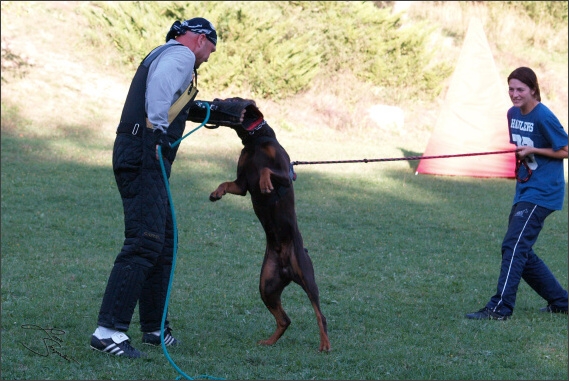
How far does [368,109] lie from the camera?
20453 mm

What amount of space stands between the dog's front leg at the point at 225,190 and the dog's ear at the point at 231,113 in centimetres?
39

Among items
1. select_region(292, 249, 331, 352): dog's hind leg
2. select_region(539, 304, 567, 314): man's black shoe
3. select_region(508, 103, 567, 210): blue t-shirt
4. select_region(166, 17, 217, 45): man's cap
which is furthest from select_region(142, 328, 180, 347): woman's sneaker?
select_region(539, 304, 567, 314): man's black shoe

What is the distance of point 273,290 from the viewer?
17.8 feet

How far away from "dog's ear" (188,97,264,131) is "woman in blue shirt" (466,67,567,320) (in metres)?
2.45

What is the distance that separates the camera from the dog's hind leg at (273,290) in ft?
17.7

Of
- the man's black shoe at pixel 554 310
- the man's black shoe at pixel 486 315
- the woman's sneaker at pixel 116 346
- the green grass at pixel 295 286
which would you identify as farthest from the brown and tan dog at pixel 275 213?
the man's black shoe at pixel 554 310

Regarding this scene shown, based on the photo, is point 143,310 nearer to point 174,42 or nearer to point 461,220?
point 174,42

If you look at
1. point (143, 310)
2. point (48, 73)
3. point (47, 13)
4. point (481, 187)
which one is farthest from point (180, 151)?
Answer: point (143, 310)

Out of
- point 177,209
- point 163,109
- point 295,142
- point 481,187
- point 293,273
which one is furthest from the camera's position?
point 295,142

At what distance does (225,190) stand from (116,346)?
123 cm

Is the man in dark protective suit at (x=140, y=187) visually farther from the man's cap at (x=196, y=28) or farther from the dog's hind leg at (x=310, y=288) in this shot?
the dog's hind leg at (x=310, y=288)

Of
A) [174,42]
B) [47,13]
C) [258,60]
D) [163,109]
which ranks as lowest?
[258,60]

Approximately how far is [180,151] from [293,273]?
10.8 metres

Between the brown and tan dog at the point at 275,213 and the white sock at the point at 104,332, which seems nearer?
the white sock at the point at 104,332
